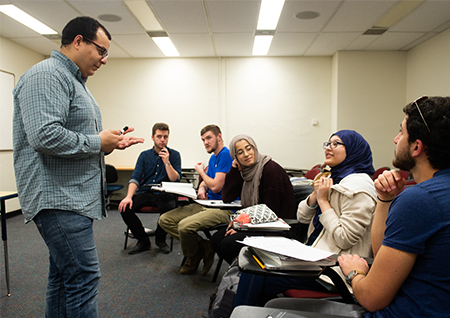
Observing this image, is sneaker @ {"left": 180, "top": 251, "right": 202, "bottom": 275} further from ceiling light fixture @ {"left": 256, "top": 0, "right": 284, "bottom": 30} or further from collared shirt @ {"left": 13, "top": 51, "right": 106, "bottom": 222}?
ceiling light fixture @ {"left": 256, "top": 0, "right": 284, "bottom": 30}

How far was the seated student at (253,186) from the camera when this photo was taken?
6.56 ft

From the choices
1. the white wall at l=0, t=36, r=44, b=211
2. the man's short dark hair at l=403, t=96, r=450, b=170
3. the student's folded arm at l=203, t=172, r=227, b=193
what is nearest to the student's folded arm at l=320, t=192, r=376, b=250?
the man's short dark hair at l=403, t=96, r=450, b=170

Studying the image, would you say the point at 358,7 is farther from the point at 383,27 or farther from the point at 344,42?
the point at 344,42

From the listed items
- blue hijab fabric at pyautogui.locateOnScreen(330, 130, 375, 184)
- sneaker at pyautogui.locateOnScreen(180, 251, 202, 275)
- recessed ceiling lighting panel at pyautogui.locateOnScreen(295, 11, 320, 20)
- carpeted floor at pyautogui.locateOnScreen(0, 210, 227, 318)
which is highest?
recessed ceiling lighting panel at pyautogui.locateOnScreen(295, 11, 320, 20)

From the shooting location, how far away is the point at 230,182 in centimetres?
244

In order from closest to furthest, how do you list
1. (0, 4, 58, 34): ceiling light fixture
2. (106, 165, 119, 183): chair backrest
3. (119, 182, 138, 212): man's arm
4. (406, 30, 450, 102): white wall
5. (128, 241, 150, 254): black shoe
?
(119, 182, 138, 212): man's arm → (128, 241, 150, 254): black shoe → (0, 4, 58, 34): ceiling light fixture → (406, 30, 450, 102): white wall → (106, 165, 119, 183): chair backrest

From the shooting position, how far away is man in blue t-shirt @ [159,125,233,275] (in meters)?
2.43

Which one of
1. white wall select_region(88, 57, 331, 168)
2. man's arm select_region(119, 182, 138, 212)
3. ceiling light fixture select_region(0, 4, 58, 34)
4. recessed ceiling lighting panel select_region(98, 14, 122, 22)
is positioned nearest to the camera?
man's arm select_region(119, 182, 138, 212)

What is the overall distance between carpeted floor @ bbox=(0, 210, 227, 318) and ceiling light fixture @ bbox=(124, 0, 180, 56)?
2912 millimetres

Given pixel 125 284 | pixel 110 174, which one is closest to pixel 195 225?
pixel 125 284

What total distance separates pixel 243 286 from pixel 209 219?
1.14 meters

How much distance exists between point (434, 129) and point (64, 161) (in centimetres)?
128

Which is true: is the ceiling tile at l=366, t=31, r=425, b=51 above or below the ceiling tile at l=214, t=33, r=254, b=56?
below

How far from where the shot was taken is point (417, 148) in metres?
0.84
